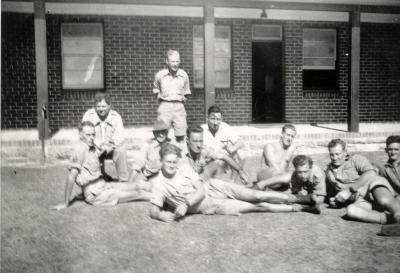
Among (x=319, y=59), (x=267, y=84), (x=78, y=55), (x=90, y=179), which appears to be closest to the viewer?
(x=90, y=179)

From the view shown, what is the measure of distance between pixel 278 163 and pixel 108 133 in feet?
7.67

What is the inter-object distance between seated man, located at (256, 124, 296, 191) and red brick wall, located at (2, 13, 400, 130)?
5218 millimetres

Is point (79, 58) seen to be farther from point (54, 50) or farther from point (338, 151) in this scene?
point (338, 151)

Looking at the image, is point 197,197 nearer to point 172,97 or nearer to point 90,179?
point 90,179

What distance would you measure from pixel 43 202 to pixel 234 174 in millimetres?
2383

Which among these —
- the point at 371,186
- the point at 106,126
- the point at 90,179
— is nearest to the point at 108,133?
the point at 106,126

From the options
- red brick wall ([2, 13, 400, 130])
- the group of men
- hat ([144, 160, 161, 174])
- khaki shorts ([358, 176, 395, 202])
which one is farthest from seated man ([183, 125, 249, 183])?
red brick wall ([2, 13, 400, 130])

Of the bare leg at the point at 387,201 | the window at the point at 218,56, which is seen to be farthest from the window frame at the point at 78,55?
the bare leg at the point at 387,201

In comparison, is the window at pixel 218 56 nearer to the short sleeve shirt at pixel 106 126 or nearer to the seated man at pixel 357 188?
the short sleeve shirt at pixel 106 126

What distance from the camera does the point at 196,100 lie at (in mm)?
11164

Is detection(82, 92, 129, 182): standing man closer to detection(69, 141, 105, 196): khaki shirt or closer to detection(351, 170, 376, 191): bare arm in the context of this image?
detection(69, 141, 105, 196): khaki shirt

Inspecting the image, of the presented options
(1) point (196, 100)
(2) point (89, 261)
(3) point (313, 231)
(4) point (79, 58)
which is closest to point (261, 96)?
(1) point (196, 100)

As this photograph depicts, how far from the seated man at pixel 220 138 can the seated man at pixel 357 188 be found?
4.79 feet

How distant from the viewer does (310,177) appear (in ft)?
17.1
